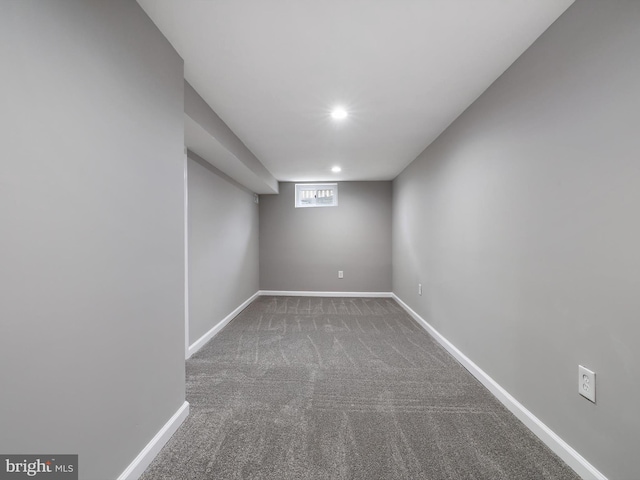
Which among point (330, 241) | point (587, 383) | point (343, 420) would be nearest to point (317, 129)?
point (343, 420)

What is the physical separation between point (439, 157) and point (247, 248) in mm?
3261

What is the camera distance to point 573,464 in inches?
52.2

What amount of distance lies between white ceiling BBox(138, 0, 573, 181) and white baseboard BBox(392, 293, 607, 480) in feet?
7.09

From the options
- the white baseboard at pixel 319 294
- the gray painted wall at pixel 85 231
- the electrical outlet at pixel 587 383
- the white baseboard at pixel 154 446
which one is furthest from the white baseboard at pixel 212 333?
the electrical outlet at pixel 587 383

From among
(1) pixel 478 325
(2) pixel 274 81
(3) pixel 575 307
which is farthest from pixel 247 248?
(3) pixel 575 307

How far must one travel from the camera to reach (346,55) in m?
1.65

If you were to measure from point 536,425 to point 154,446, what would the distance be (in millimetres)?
2084

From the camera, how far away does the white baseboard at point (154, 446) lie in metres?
1.24

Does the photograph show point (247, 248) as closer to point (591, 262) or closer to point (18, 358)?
point (18, 358)

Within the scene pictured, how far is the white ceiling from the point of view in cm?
133

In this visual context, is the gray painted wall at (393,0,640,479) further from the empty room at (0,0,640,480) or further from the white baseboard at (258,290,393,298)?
the white baseboard at (258,290,393,298)

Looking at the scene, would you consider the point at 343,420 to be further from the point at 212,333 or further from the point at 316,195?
the point at 316,195

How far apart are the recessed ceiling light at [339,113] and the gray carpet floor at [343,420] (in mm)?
2239

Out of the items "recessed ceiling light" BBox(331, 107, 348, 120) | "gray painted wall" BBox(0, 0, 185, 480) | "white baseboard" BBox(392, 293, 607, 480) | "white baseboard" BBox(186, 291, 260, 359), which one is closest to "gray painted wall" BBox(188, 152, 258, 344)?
"white baseboard" BBox(186, 291, 260, 359)
